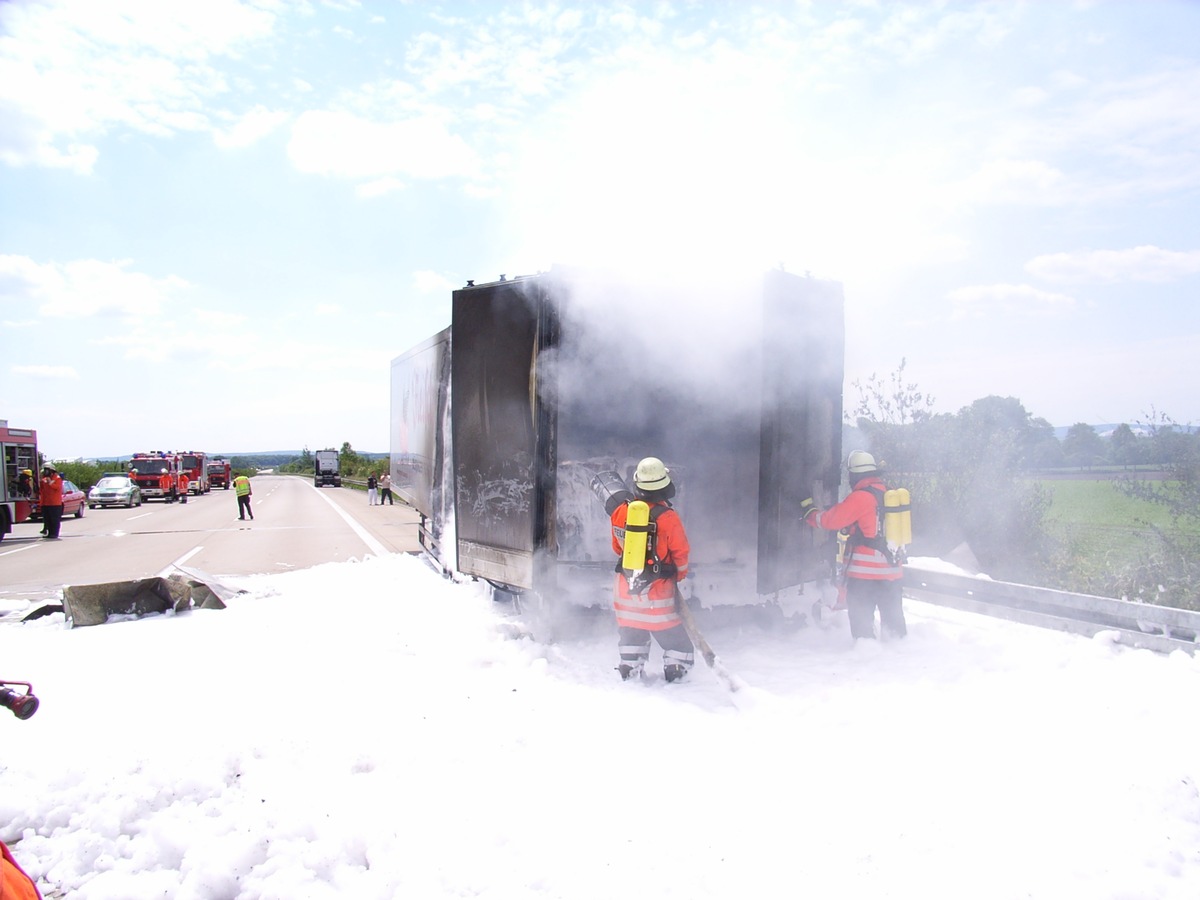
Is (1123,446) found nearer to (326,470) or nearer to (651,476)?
(651,476)

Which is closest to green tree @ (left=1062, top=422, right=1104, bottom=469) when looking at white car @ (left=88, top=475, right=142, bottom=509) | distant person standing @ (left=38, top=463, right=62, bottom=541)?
distant person standing @ (left=38, top=463, right=62, bottom=541)

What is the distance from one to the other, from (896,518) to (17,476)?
1927 centimetres

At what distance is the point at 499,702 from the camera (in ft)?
14.5

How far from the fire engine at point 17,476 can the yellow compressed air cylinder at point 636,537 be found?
16.9 metres

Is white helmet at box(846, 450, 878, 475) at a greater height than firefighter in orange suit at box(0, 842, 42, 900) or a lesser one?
greater

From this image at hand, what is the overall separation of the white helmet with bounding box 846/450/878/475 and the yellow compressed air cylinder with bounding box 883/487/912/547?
0.25m

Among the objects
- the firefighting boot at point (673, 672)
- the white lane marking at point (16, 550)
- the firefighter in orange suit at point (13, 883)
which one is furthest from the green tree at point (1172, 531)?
the white lane marking at point (16, 550)

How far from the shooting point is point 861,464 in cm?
590

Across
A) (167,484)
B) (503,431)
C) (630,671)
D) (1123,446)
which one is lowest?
(167,484)

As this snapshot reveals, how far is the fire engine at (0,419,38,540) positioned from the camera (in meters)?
15.8

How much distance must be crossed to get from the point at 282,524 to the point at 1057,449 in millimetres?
17102

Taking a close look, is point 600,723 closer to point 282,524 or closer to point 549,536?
point 549,536

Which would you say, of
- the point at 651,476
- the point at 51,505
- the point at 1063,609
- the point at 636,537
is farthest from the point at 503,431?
the point at 51,505

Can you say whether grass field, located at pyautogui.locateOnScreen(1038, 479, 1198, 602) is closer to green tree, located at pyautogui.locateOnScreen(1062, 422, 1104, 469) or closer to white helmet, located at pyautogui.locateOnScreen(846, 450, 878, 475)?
green tree, located at pyautogui.locateOnScreen(1062, 422, 1104, 469)
